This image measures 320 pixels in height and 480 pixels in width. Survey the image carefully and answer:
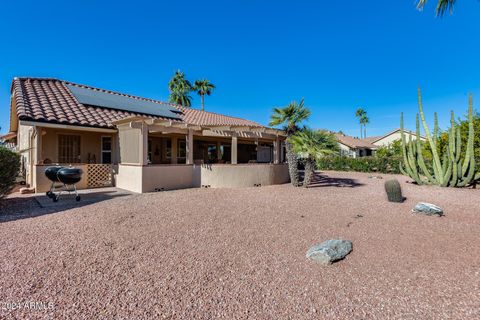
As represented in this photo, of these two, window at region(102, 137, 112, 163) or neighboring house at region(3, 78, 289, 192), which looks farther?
window at region(102, 137, 112, 163)

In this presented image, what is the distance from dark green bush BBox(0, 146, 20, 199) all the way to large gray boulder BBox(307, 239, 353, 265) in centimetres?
964

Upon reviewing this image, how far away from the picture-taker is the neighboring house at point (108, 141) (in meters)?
10.2

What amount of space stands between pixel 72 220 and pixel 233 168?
7.68m

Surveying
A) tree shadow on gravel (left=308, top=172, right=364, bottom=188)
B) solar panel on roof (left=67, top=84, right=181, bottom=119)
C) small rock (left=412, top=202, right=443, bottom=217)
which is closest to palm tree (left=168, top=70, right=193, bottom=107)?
solar panel on roof (left=67, top=84, right=181, bottom=119)

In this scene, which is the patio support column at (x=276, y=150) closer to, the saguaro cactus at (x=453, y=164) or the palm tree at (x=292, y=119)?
the palm tree at (x=292, y=119)

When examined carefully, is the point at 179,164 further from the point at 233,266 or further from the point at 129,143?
the point at 233,266

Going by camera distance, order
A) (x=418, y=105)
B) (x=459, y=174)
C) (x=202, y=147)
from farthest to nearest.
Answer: (x=202, y=147) < (x=418, y=105) < (x=459, y=174)

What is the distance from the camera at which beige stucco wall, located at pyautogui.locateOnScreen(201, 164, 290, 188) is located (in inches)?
474

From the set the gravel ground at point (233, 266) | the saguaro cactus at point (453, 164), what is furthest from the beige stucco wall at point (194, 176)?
the saguaro cactus at point (453, 164)

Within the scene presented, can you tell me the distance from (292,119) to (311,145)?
72.5 inches

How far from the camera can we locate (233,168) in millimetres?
12320

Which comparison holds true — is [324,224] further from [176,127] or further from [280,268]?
[176,127]

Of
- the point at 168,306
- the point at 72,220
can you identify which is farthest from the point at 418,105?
the point at 72,220

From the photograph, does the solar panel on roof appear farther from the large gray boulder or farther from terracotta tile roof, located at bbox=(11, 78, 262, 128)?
the large gray boulder
